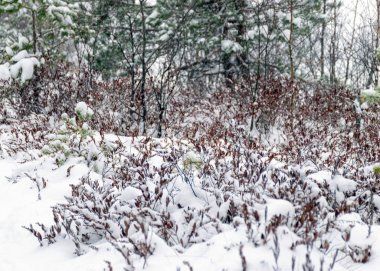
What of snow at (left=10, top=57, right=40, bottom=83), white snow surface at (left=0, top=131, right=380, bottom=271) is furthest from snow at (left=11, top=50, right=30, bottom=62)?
white snow surface at (left=0, top=131, right=380, bottom=271)

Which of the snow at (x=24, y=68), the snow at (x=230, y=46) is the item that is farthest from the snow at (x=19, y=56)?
the snow at (x=230, y=46)

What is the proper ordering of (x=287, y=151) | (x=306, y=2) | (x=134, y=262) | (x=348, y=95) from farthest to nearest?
(x=306, y=2), (x=348, y=95), (x=287, y=151), (x=134, y=262)

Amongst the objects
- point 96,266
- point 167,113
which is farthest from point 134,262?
point 167,113

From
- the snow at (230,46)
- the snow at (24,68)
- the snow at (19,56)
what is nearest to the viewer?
the snow at (24,68)

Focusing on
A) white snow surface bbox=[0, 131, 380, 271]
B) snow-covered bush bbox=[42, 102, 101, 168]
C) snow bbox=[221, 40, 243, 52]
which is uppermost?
snow bbox=[221, 40, 243, 52]

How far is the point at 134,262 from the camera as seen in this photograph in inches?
89.7

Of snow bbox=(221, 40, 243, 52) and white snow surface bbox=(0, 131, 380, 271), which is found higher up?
snow bbox=(221, 40, 243, 52)

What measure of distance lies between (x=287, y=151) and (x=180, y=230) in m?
2.23

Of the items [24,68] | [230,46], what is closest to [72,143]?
[24,68]

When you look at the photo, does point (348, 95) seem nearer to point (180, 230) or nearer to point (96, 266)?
point (180, 230)

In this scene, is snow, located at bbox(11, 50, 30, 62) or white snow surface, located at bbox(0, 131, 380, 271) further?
snow, located at bbox(11, 50, 30, 62)

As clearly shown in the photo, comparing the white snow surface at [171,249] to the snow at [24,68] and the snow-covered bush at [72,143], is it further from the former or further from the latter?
the snow at [24,68]

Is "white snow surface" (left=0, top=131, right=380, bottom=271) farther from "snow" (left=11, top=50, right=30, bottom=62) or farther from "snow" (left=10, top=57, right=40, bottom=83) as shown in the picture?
"snow" (left=11, top=50, right=30, bottom=62)

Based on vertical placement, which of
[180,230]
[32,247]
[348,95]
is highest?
[348,95]
